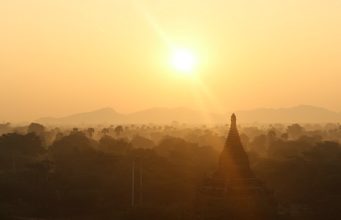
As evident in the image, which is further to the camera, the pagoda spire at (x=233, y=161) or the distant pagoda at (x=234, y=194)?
the pagoda spire at (x=233, y=161)

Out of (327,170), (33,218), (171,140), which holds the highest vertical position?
(171,140)

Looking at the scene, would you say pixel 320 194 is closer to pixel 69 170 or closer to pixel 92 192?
pixel 92 192

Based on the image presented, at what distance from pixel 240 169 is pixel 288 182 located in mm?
22761

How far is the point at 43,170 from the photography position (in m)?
55.0

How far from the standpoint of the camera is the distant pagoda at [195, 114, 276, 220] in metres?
32.1

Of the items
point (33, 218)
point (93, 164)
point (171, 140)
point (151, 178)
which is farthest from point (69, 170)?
point (171, 140)

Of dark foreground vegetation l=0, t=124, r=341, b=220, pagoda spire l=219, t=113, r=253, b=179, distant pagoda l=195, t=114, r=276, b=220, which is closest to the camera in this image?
distant pagoda l=195, t=114, r=276, b=220

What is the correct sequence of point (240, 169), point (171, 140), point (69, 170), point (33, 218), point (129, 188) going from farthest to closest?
point (171, 140), point (69, 170), point (129, 188), point (33, 218), point (240, 169)

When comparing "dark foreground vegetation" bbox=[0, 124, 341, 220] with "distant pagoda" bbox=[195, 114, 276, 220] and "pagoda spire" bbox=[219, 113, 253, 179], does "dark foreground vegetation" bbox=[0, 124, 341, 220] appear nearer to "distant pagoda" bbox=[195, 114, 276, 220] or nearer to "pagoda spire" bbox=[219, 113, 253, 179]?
"distant pagoda" bbox=[195, 114, 276, 220]

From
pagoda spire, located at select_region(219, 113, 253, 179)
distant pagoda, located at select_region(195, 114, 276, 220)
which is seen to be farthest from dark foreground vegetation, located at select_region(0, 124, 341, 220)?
pagoda spire, located at select_region(219, 113, 253, 179)

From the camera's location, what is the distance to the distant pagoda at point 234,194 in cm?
3206

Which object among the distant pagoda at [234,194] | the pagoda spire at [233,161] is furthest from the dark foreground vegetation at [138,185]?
the pagoda spire at [233,161]

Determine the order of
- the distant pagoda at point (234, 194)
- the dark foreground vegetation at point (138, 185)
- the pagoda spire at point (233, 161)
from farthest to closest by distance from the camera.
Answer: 1. the dark foreground vegetation at point (138, 185)
2. the pagoda spire at point (233, 161)
3. the distant pagoda at point (234, 194)

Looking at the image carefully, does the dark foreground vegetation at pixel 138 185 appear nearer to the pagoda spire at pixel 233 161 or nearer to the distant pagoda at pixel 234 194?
the distant pagoda at pixel 234 194
